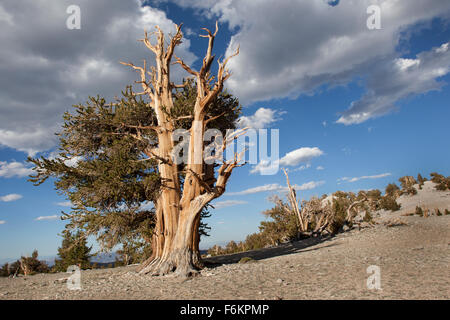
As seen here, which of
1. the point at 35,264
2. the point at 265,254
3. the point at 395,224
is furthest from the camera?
the point at 35,264

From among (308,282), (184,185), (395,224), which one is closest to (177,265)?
(184,185)

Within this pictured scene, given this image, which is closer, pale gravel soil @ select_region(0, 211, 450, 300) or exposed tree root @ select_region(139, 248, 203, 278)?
pale gravel soil @ select_region(0, 211, 450, 300)

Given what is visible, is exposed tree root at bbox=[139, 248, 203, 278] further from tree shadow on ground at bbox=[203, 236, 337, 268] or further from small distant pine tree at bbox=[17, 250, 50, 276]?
small distant pine tree at bbox=[17, 250, 50, 276]

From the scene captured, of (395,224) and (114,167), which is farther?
(395,224)

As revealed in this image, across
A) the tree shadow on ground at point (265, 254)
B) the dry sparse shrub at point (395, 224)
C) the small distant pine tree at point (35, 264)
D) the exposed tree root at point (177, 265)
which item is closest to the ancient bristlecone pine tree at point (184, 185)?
the exposed tree root at point (177, 265)

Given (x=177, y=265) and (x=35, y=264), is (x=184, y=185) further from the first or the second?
(x=35, y=264)

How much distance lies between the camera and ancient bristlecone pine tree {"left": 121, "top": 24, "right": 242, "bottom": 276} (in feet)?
29.3

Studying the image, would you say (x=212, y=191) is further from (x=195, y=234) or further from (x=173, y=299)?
(x=173, y=299)

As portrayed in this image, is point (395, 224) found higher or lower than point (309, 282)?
higher

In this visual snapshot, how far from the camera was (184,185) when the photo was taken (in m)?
9.77

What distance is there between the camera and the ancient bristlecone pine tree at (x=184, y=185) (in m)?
8.92

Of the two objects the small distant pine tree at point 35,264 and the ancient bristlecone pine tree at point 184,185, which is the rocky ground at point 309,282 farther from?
the small distant pine tree at point 35,264

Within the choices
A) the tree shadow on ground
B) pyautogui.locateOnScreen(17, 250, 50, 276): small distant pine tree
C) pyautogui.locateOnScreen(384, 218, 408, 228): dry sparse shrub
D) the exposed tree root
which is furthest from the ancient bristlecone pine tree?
pyautogui.locateOnScreen(17, 250, 50, 276): small distant pine tree
